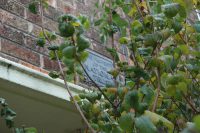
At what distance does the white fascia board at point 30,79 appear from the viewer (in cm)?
237

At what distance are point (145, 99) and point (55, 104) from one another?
1062 millimetres

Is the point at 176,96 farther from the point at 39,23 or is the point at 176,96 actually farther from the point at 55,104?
the point at 39,23

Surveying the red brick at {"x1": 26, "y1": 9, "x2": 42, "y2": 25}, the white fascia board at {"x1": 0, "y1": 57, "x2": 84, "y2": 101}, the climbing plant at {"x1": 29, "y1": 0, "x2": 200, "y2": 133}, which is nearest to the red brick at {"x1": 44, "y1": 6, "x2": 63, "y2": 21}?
the red brick at {"x1": 26, "y1": 9, "x2": 42, "y2": 25}

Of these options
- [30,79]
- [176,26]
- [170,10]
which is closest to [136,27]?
[176,26]

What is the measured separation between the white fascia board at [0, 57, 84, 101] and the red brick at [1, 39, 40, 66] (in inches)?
9.3

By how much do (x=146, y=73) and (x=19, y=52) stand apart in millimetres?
1178

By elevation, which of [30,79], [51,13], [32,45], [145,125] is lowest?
[145,125]

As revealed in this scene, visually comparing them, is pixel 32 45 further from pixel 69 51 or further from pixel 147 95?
pixel 147 95

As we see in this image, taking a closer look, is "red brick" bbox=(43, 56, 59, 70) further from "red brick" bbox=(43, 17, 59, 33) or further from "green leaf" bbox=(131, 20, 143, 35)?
"green leaf" bbox=(131, 20, 143, 35)

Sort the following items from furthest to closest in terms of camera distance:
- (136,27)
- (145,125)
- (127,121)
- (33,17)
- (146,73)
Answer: (33,17)
(136,27)
(146,73)
(127,121)
(145,125)

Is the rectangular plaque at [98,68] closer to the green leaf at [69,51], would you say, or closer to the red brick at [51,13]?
the red brick at [51,13]

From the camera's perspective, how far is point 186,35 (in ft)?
7.33

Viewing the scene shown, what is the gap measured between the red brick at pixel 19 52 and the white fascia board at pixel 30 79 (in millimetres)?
236

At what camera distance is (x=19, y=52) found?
2.72 metres
